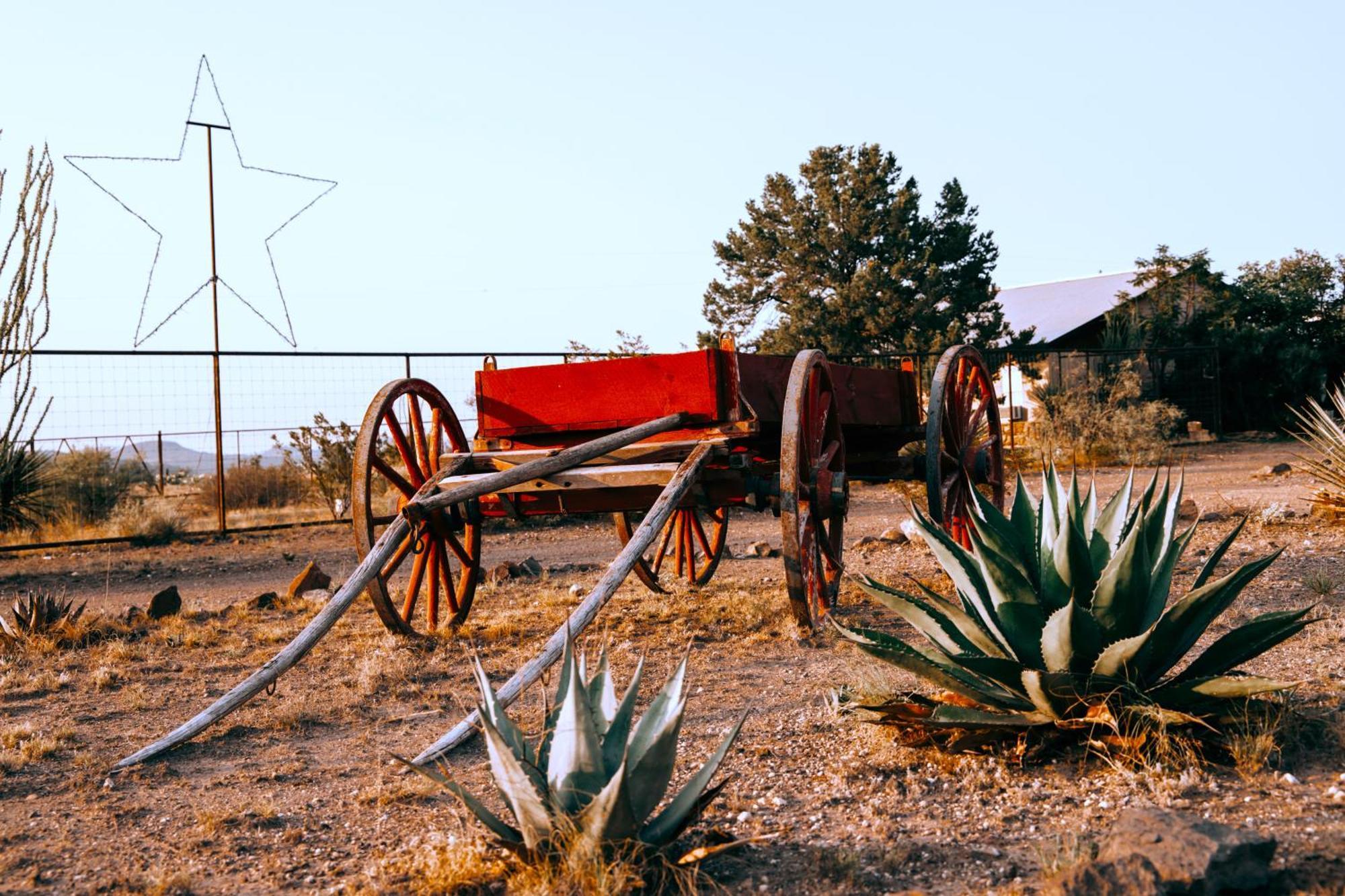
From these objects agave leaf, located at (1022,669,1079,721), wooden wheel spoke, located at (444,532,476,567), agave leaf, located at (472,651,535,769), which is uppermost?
wooden wheel spoke, located at (444,532,476,567)

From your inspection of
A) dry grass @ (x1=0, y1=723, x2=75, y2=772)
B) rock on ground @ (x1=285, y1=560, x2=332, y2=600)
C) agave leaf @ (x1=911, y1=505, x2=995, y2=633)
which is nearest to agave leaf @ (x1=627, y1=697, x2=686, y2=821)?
agave leaf @ (x1=911, y1=505, x2=995, y2=633)

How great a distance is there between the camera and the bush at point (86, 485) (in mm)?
12102

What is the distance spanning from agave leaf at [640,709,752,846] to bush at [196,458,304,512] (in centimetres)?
1435

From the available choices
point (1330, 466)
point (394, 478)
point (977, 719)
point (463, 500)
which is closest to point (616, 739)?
point (977, 719)

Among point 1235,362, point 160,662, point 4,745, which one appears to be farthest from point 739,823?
point 1235,362

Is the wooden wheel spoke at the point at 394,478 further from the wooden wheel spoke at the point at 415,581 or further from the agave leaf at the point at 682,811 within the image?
the agave leaf at the point at 682,811

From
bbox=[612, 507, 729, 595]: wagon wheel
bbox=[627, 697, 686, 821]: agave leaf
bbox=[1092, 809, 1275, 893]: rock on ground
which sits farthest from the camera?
bbox=[612, 507, 729, 595]: wagon wheel

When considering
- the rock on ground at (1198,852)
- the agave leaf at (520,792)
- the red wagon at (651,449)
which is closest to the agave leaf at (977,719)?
the rock on ground at (1198,852)

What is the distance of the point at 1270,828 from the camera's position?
2.45 m

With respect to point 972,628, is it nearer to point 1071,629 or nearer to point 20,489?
point 1071,629

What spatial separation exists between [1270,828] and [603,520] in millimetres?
9543

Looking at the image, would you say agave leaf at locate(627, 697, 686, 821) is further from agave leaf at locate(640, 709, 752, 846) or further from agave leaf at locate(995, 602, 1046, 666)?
agave leaf at locate(995, 602, 1046, 666)

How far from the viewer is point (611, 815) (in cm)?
222

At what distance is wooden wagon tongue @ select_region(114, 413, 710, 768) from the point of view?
337cm
